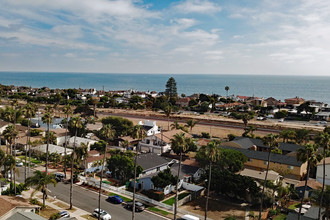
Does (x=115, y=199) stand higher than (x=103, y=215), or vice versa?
(x=103, y=215)

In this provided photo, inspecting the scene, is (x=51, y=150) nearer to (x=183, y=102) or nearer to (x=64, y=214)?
(x=64, y=214)

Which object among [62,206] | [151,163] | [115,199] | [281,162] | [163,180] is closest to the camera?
[62,206]

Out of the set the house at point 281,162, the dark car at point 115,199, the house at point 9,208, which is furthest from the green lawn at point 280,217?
the house at point 9,208

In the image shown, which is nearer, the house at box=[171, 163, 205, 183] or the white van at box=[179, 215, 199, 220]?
the white van at box=[179, 215, 199, 220]

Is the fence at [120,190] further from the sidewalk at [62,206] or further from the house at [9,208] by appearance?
the house at [9,208]

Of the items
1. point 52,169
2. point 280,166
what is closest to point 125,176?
point 52,169

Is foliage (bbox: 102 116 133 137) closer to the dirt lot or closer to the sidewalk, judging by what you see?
the sidewalk

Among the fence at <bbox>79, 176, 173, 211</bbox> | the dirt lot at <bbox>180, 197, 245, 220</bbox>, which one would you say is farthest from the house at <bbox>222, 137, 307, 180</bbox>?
the fence at <bbox>79, 176, 173, 211</bbox>

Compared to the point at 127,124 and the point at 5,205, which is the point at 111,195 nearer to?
the point at 5,205

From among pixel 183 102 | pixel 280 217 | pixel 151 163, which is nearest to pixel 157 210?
pixel 151 163
